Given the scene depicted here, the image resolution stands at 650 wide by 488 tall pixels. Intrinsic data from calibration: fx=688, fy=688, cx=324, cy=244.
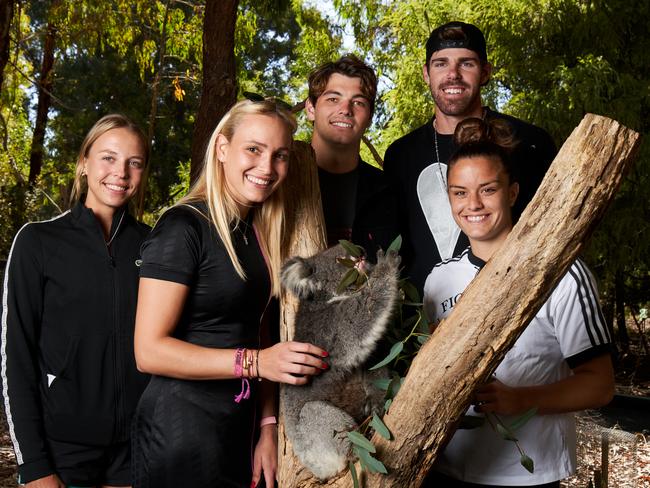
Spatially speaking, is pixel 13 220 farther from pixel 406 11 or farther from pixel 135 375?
pixel 135 375

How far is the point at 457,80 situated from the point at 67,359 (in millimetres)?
1471

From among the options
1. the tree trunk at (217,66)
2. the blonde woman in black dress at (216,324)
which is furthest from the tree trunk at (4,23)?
the blonde woman in black dress at (216,324)

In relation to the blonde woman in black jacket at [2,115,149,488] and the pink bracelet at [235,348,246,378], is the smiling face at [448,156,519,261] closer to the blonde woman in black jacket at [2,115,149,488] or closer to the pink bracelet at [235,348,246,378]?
the pink bracelet at [235,348,246,378]

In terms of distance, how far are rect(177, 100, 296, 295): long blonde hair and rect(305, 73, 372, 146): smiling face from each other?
0.35 metres

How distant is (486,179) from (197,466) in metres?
0.99

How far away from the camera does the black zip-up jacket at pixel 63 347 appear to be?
5.55 feet

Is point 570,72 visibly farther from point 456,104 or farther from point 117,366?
point 117,366

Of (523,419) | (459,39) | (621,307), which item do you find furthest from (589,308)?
(621,307)

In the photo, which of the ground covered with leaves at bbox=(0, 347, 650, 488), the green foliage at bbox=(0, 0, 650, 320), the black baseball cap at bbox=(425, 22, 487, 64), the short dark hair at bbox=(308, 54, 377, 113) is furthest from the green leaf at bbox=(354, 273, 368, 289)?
A: the green foliage at bbox=(0, 0, 650, 320)

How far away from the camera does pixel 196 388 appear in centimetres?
156

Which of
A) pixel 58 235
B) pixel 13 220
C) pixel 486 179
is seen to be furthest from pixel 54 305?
pixel 13 220

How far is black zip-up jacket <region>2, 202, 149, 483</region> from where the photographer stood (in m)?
1.69

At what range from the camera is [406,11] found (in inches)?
294

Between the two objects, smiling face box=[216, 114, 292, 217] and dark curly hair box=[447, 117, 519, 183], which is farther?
dark curly hair box=[447, 117, 519, 183]
